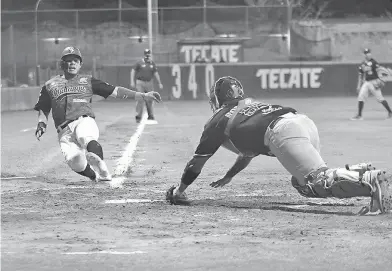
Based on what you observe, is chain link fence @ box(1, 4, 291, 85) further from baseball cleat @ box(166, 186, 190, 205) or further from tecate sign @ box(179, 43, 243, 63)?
baseball cleat @ box(166, 186, 190, 205)

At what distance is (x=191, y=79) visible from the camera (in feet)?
129

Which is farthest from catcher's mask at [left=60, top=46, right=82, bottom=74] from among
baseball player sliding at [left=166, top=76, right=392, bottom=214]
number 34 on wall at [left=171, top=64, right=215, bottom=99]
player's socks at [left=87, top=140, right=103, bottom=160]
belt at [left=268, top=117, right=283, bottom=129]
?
number 34 on wall at [left=171, top=64, right=215, bottom=99]

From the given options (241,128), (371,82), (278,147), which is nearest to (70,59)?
(241,128)

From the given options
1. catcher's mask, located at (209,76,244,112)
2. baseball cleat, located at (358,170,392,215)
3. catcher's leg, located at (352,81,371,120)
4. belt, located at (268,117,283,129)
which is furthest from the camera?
catcher's leg, located at (352,81,371,120)

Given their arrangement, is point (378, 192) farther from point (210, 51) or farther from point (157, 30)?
point (210, 51)

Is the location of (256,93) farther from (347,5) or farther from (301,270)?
(301,270)

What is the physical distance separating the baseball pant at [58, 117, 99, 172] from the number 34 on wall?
28061 mm

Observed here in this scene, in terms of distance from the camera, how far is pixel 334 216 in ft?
26.0

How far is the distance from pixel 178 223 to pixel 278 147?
49.2 inches

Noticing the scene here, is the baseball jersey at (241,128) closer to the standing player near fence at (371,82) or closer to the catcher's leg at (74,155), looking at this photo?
the catcher's leg at (74,155)

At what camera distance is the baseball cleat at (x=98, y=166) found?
10.5 meters

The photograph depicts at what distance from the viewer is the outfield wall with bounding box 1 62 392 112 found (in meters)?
39.0

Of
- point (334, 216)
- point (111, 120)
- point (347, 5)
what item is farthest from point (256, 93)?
point (334, 216)

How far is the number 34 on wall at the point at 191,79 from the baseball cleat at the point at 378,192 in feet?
103
